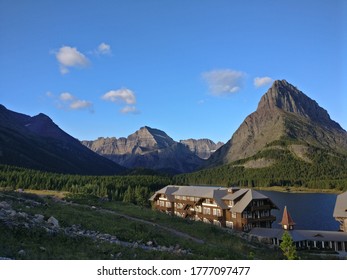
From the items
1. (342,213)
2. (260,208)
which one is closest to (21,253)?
(260,208)

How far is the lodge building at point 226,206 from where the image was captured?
61.1 m

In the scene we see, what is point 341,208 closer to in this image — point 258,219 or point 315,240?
point 315,240

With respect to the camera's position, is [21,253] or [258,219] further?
[258,219]

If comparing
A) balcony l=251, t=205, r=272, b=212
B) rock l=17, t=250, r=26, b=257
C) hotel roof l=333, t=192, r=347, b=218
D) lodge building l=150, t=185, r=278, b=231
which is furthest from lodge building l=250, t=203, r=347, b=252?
rock l=17, t=250, r=26, b=257

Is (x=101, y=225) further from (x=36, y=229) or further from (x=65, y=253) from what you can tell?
(x=65, y=253)

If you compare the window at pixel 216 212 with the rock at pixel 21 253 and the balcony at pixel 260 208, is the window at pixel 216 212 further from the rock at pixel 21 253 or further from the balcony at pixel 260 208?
the rock at pixel 21 253

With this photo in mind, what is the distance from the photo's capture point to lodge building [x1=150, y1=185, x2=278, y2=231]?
2405 inches

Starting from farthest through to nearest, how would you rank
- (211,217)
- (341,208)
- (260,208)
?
(211,217)
(260,208)
(341,208)

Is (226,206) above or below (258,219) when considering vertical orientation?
above

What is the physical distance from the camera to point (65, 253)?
16.3 meters

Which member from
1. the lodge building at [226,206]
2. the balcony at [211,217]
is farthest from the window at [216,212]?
the balcony at [211,217]

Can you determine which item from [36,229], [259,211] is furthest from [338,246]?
[36,229]

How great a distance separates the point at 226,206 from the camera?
65.7 metres
